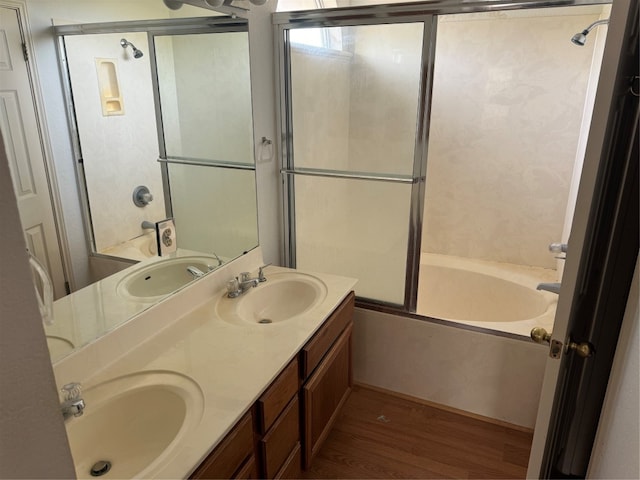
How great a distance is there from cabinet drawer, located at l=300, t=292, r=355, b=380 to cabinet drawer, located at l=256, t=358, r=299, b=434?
72 mm

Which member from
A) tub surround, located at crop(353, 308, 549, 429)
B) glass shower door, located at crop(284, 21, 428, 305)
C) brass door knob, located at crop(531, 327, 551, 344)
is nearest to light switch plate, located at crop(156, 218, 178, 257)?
glass shower door, located at crop(284, 21, 428, 305)

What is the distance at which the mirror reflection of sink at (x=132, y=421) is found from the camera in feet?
3.98

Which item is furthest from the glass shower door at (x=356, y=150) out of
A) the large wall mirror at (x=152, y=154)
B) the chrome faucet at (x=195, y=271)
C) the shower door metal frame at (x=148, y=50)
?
the chrome faucet at (x=195, y=271)

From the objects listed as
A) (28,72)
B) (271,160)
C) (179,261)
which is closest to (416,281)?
(271,160)

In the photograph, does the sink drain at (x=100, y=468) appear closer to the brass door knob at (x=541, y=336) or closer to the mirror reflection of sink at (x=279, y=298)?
the mirror reflection of sink at (x=279, y=298)

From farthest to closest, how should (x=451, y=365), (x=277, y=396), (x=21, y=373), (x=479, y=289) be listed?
(x=479, y=289), (x=451, y=365), (x=277, y=396), (x=21, y=373)

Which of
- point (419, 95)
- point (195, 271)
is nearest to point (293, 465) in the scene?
point (195, 271)

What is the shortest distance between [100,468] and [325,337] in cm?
94

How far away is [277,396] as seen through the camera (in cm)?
152

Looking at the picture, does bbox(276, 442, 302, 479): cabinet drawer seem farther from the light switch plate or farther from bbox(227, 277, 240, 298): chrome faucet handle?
the light switch plate

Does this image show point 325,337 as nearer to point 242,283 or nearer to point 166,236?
point 242,283

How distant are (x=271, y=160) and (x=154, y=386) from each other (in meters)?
1.40

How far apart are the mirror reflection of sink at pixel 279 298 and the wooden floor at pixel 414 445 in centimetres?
72

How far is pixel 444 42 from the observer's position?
3117mm
